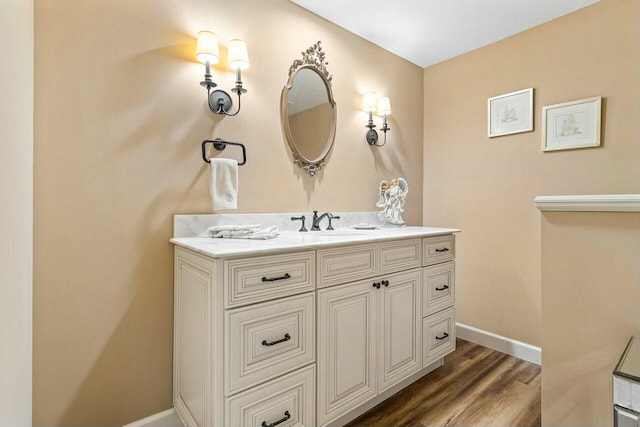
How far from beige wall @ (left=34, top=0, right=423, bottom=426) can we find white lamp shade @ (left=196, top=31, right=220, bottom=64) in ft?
0.33

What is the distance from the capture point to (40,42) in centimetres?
125

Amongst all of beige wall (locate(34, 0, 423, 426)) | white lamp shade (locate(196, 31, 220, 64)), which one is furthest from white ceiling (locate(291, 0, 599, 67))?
white lamp shade (locate(196, 31, 220, 64))

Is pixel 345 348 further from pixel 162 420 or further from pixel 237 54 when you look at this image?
pixel 237 54

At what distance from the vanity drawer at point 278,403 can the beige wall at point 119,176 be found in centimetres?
60

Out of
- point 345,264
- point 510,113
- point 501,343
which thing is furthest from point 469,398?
point 510,113

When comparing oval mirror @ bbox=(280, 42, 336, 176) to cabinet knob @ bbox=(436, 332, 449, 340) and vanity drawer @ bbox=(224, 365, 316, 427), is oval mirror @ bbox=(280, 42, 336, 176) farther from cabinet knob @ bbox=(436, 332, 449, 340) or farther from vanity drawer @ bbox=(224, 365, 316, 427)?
cabinet knob @ bbox=(436, 332, 449, 340)

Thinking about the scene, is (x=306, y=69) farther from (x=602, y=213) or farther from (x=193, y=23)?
(x=602, y=213)

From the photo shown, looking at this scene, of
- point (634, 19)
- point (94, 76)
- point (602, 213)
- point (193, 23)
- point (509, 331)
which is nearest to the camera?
point (602, 213)

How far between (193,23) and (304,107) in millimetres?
775

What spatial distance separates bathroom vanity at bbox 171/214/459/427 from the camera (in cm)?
116

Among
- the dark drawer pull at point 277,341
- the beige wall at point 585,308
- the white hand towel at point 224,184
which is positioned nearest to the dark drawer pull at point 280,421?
the dark drawer pull at point 277,341

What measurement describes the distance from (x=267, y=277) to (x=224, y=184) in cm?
64

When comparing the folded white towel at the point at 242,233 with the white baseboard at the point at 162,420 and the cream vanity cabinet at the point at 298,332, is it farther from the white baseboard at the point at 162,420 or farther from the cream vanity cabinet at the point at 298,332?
the white baseboard at the point at 162,420

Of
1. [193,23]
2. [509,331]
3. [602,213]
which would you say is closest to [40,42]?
[193,23]
